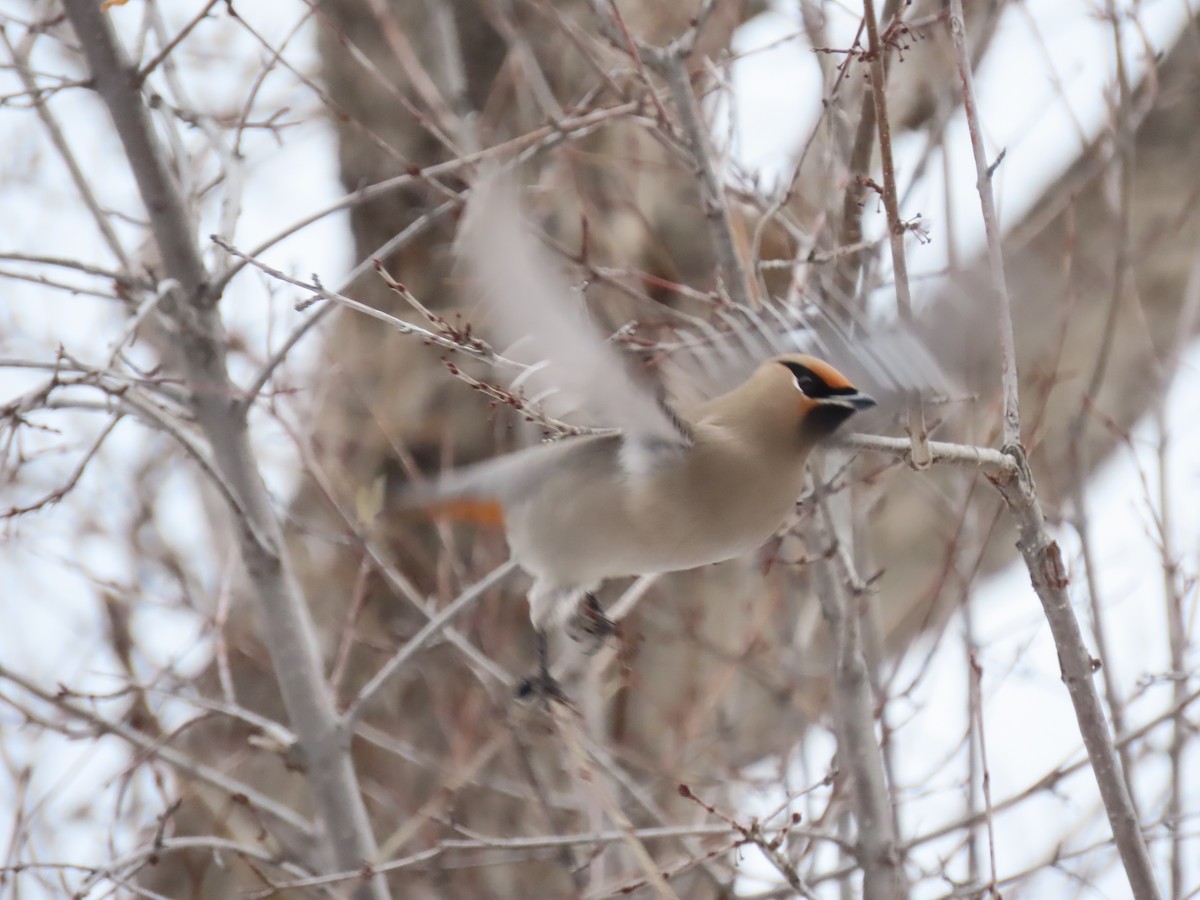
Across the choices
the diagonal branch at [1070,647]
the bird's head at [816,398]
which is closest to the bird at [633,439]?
the bird's head at [816,398]

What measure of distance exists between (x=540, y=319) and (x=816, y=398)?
53 centimetres

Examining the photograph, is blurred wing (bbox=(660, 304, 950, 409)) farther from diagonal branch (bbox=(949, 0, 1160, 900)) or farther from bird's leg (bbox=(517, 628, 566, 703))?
bird's leg (bbox=(517, 628, 566, 703))

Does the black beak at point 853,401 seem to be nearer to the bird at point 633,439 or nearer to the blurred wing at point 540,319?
the bird at point 633,439

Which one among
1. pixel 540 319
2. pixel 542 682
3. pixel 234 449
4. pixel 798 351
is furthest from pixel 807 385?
pixel 234 449

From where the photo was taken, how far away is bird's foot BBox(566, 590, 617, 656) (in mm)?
2486

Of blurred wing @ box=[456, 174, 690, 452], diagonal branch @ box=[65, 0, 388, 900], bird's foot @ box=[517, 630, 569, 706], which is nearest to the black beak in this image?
blurred wing @ box=[456, 174, 690, 452]

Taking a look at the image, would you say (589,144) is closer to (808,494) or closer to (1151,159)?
(1151,159)

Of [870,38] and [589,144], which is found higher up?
[589,144]

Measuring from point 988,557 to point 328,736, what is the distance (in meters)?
2.82

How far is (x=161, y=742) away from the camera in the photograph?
7.39ft

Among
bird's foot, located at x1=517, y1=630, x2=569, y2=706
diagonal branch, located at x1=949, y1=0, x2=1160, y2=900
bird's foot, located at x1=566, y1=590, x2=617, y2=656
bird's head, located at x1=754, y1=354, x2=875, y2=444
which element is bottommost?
diagonal branch, located at x1=949, y1=0, x2=1160, y2=900

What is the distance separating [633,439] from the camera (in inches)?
84.4

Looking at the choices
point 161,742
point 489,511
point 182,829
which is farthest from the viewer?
point 182,829

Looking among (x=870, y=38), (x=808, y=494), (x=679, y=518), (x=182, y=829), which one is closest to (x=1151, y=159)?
(x=808, y=494)
